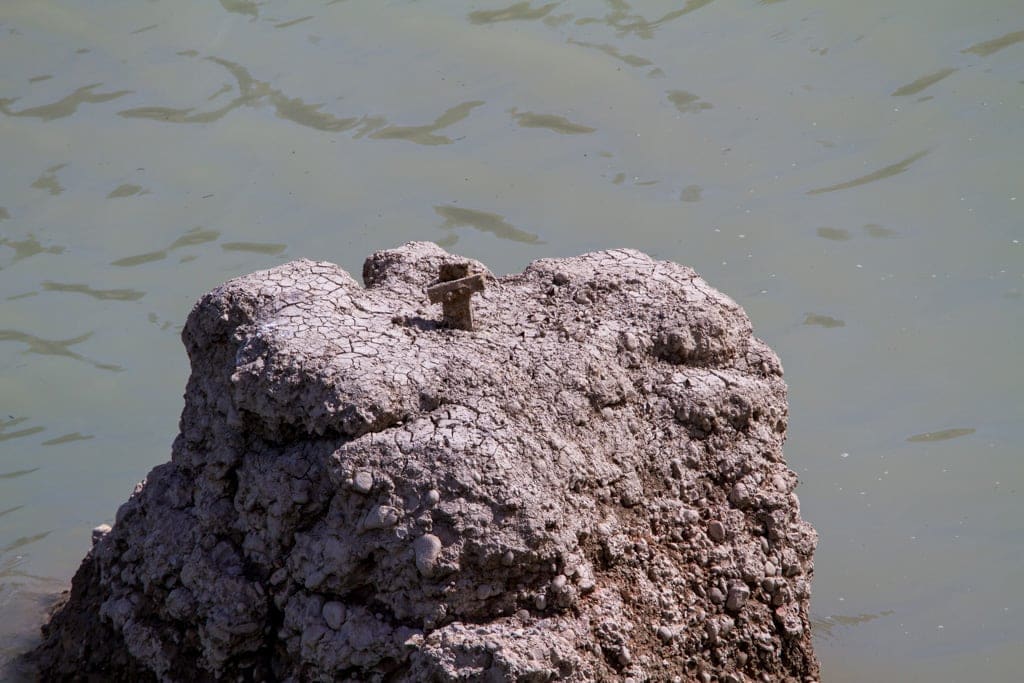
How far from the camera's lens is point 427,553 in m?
1.93

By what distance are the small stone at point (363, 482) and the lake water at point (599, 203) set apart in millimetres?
1503

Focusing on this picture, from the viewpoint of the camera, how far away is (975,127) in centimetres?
478

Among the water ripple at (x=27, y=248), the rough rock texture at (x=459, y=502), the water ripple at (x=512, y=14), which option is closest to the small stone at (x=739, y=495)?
the rough rock texture at (x=459, y=502)

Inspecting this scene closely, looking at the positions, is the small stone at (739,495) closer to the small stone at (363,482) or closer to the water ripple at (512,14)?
the small stone at (363,482)

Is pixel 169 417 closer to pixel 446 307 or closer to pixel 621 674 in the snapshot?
pixel 446 307

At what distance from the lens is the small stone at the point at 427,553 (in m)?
1.92

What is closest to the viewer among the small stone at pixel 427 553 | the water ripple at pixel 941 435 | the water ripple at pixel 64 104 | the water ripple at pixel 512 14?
the small stone at pixel 427 553

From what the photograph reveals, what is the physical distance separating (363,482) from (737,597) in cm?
77

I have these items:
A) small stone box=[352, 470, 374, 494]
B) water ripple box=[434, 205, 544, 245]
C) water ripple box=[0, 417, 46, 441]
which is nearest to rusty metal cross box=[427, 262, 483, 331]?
small stone box=[352, 470, 374, 494]

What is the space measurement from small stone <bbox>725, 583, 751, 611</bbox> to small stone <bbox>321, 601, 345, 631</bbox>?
75 cm

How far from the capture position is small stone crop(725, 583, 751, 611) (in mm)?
2160

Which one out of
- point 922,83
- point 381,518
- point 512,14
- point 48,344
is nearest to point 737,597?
point 381,518

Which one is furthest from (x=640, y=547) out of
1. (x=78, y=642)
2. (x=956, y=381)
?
(x=956, y=381)

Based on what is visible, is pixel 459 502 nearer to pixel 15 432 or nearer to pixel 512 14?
pixel 15 432
